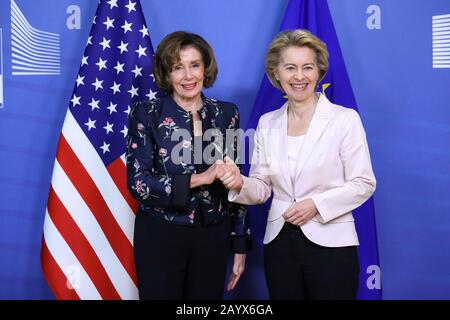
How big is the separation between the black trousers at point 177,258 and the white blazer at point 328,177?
0.61ft

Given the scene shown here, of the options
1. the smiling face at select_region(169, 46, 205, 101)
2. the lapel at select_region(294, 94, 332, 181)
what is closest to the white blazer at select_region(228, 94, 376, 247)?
the lapel at select_region(294, 94, 332, 181)

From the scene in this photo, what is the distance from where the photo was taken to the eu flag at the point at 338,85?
2.23m

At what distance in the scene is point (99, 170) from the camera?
2.29 meters

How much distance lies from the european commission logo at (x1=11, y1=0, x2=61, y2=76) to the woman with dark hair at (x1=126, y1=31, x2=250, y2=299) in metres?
0.81

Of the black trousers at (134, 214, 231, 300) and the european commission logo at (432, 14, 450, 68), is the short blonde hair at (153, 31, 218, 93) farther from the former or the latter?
the european commission logo at (432, 14, 450, 68)

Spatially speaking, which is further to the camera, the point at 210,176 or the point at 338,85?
the point at 338,85

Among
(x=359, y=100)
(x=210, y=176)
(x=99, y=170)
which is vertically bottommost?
(x=99, y=170)

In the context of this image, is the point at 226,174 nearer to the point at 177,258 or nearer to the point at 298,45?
the point at 177,258

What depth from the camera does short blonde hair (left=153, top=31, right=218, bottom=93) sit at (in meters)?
1.86

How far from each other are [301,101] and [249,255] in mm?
917

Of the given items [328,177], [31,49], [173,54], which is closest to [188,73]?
[173,54]

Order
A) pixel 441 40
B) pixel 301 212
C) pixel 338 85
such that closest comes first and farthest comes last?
1. pixel 301 212
2. pixel 338 85
3. pixel 441 40

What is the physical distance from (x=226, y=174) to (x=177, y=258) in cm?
34
